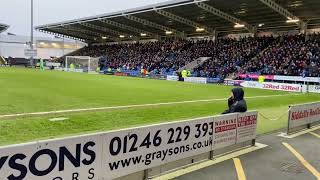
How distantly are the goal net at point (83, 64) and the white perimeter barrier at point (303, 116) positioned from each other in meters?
58.4

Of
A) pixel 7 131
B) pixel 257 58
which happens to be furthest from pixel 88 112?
pixel 257 58

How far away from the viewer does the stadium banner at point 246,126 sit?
1021 cm

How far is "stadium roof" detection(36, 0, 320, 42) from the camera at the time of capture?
4538 centimetres

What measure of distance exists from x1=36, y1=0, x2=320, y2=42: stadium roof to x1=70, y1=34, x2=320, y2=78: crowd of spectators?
218 centimetres

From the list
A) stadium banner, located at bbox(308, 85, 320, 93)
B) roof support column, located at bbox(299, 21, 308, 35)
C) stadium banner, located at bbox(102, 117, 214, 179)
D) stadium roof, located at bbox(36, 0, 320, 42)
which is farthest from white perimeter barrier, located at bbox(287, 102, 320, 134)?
roof support column, located at bbox(299, 21, 308, 35)

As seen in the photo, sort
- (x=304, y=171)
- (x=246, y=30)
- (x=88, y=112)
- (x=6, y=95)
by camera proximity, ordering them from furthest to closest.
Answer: (x=246, y=30) → (x=6, y=95) → (x=88, y=112) → (x=304, y=171)

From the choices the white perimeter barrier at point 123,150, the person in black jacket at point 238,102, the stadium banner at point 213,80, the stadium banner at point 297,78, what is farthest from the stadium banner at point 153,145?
the stadium banner at point 213,80

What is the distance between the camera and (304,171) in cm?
867

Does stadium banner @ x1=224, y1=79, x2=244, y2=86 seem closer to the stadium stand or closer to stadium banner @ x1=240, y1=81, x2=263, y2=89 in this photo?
stadium banner @ x1=240, y1=81, x2=263, y2=89

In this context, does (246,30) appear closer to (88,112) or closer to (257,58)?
(257,58)

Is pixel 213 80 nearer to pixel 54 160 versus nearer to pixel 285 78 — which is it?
pixel 285 78

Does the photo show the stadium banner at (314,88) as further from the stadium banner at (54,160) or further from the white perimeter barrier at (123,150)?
the stadium banner at (54,160)

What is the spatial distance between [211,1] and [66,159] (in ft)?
140

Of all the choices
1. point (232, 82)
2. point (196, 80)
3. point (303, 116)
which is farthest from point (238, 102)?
point (196, 80)
